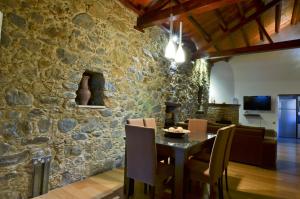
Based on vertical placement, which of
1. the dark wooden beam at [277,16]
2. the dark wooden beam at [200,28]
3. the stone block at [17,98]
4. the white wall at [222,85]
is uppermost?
the dark wooden beam at [277,16]

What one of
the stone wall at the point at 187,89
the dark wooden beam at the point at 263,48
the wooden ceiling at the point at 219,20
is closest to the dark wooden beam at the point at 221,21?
the wooden ceiling at the point at 219,20

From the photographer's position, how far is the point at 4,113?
2.18m

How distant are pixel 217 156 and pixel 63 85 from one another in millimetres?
2147

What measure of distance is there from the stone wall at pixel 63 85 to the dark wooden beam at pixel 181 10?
0.84ft

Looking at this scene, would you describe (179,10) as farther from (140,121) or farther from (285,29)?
(285,29)

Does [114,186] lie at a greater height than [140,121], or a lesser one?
lesser

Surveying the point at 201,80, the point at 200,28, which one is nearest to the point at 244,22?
the point at 200,28

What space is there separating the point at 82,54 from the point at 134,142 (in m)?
1.57

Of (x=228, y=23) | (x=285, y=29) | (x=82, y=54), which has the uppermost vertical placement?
(x=285, y=29)

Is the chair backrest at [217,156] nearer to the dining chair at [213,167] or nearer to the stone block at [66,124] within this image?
the dining chair at [213,167]

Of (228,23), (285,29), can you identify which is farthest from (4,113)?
(285,29)

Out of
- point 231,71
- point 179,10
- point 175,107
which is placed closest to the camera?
point 179,10

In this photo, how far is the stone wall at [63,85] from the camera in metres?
2.23

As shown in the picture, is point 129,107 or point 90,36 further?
point 129,107
